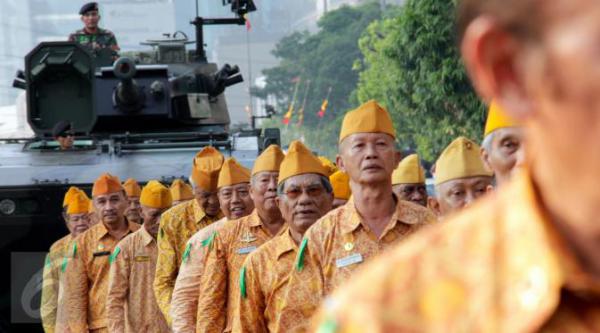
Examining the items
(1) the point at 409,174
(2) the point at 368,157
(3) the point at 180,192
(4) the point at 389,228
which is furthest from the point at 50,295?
(4) the point at 389,228

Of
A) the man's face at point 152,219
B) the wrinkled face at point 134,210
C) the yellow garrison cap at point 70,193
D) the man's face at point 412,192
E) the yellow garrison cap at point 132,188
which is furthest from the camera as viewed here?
the wrinkled face at point 134,210

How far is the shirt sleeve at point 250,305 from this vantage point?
27.5ft

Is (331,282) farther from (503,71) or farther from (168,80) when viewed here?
(168,80)

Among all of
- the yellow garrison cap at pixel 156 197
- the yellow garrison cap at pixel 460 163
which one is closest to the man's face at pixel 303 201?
the yellow garrison cap at pixel 460 163

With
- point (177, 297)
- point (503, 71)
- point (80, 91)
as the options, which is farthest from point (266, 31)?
point (503, 71)

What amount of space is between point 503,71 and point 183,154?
15.6 metres

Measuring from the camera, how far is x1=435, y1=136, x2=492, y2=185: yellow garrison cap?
8.45 metres

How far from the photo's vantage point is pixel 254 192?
1079cm

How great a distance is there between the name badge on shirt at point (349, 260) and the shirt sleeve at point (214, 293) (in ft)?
9.30

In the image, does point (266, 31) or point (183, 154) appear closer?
point (183, 154)

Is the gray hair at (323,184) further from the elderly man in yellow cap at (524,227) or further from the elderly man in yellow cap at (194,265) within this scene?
the elderly man in yellow cap at (524,227)

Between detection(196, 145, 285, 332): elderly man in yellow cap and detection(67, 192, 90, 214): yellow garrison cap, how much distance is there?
4910 mm

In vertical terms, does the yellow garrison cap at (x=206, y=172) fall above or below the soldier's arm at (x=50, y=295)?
above

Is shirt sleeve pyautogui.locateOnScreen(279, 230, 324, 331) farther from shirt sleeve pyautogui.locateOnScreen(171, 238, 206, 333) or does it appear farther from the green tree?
the green tree
